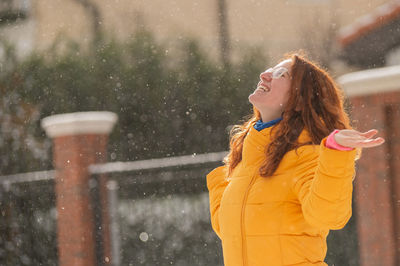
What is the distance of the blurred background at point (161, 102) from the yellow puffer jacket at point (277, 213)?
97.1 inches

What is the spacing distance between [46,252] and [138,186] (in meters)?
1.40

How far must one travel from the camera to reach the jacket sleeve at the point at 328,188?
1623 mm

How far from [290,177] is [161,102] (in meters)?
6.81

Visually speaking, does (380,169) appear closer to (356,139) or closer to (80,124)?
(80,124)

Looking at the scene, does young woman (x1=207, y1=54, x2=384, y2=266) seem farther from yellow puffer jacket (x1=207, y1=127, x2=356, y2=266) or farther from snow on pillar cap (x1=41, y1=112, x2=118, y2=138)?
snow on pillar cap (x1=41, y1=112, x2=118, y2=138)

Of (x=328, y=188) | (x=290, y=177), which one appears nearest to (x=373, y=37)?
(x=290, y=177)

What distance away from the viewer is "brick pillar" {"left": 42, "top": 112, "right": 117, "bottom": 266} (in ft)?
16.6

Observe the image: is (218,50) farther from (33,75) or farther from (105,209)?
(105,209)

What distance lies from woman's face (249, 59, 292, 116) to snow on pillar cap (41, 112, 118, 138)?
10.7ft

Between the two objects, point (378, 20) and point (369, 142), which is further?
point (378, 20)

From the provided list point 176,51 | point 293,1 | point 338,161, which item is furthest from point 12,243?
point 293,1

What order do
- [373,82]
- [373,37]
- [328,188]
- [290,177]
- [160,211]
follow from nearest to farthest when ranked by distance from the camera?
[328,188], [290,177], [373,82], [160,211], [373,37]

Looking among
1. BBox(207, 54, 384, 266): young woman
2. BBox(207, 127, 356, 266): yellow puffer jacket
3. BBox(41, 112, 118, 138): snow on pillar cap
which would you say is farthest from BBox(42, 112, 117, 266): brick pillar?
BBox(207, 127, 356, 266): yellow puffer jacket

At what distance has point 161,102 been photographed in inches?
339
